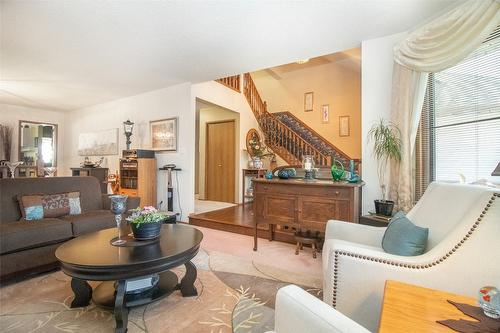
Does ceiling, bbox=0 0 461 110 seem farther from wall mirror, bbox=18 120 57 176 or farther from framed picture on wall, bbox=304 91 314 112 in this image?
framed picture on wall, bbox=304 91 314 112

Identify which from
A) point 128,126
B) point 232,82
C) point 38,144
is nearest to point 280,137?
point 232,82

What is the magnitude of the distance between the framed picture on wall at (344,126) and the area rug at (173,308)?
461 cm

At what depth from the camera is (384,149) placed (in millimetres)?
2547

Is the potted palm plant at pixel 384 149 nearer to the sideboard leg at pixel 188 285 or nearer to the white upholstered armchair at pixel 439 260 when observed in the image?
the white upholstered armchair at pixel 439 260

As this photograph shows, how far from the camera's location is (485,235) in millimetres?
1039

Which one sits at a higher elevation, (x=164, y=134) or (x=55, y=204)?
(x=164, y=134)

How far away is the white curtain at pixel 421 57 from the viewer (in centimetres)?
185

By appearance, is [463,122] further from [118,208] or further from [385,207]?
[118,208]

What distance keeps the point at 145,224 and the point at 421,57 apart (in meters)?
2.92

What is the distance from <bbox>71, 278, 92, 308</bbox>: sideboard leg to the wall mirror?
623 cm

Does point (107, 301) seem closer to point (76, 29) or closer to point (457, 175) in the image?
point (76, 29)

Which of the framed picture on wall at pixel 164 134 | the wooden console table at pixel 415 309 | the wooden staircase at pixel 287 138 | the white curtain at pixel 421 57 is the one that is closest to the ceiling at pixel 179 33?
the white curtain at pixel 421 57

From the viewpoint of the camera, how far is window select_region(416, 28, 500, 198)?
193 cm

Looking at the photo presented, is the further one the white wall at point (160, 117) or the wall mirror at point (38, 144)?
the wall mirror at point (38, 144)
